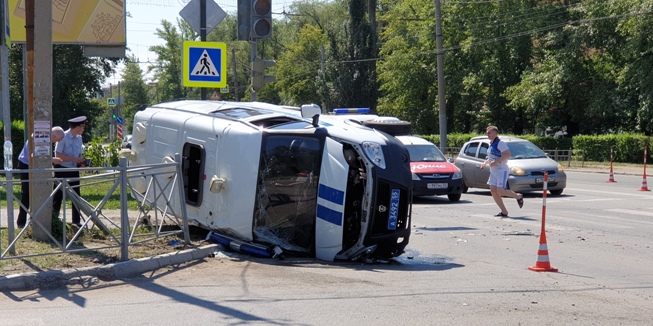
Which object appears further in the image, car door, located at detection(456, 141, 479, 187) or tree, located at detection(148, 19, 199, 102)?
tree, located at detection(148, 19, 199, 102)

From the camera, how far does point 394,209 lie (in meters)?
10.9

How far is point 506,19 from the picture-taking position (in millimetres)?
53438

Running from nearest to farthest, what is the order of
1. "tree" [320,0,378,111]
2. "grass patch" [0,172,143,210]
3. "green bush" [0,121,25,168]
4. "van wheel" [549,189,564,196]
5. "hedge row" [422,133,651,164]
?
"grass patch" [0,172,143,210] → "van wheel" [549,189,564,196] → "green bush" [0,121,25,168] → "hedge row" [422,133,651,164] → "tree" [320,0,378,111]

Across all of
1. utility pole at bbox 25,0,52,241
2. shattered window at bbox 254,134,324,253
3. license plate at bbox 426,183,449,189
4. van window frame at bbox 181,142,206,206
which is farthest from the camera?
license plate at bbox 426,183,449,189

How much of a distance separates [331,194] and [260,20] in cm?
503

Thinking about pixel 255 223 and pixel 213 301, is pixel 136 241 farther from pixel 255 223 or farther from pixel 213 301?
pixel 213 301

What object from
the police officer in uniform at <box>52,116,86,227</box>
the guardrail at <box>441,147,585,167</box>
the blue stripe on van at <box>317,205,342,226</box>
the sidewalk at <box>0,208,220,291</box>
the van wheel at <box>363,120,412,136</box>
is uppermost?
the van wheel at <box>363,120,412,136</box>

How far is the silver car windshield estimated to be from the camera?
70.6 feet

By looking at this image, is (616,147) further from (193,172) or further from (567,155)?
→ (193,172)

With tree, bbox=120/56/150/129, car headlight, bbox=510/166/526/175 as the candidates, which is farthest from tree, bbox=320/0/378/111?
car headlight, bbox=510/166/526/175

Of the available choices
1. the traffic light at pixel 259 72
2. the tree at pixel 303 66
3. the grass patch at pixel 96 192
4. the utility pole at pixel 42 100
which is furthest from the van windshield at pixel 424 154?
the tree at pixel 303 66

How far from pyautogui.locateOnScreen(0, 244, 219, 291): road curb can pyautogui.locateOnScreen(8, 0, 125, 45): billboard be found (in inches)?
490

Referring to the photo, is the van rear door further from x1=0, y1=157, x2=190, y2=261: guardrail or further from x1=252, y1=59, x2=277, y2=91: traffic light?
x1=252, y1=59, x2=277, y2=91: traffic light

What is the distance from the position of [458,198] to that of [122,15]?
10.3 metres
